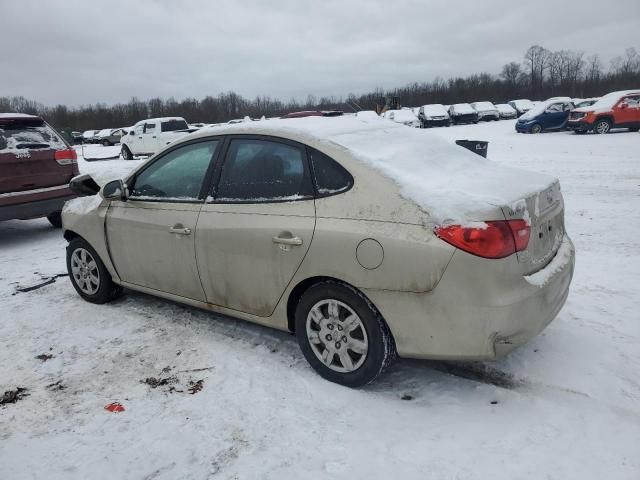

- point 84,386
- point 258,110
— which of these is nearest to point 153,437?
point 84,386

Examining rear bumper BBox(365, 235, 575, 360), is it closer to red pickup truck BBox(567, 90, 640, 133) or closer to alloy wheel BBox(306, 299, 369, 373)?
alloy wheel BBox(306, 299, 369, 373)

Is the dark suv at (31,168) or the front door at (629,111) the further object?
the front door at (629,111)

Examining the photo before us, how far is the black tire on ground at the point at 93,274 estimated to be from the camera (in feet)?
15.1

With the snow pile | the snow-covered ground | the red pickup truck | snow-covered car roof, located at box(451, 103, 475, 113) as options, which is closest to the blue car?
the red pickup truck

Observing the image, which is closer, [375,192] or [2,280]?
[375,192]

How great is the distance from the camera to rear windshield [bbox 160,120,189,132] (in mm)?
21688

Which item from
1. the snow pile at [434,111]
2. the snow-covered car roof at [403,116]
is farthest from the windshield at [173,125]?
the snow pile at [434,111]

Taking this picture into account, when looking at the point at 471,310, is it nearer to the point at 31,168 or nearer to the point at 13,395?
the point at 13,395

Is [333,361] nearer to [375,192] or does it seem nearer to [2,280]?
[375,192]

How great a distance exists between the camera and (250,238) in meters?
3.32


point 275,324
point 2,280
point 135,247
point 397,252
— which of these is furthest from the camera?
point 2,280

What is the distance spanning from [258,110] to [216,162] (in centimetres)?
7694

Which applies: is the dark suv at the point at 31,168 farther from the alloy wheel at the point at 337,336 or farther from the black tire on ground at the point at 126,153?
the black tire on ground at the point at 126,153

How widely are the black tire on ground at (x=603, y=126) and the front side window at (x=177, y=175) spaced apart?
69.4 ft
